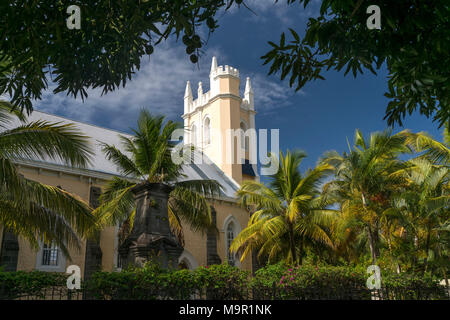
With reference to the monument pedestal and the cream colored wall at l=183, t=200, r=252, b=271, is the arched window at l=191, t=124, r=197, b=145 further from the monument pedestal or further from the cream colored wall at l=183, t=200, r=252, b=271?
the monument pedestal

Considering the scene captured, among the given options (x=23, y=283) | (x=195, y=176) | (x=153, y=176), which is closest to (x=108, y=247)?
(x=195, y=176)

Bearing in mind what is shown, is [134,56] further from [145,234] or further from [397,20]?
[145,234]

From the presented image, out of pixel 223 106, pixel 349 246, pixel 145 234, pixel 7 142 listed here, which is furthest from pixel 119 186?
pixel 223 106

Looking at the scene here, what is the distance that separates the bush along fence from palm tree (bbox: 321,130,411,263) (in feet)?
9.11

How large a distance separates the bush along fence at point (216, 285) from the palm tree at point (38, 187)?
1.61m

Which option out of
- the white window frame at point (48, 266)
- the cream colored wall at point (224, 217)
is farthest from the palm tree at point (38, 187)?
the cream colored wall at point (224, 217)

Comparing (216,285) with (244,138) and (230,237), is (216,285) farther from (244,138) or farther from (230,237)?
(244,138)

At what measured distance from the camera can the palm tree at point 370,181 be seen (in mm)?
16172

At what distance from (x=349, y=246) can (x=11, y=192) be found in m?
18.0

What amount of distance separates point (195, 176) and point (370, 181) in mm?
14200

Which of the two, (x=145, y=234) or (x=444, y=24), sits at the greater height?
(x=444, y=24)

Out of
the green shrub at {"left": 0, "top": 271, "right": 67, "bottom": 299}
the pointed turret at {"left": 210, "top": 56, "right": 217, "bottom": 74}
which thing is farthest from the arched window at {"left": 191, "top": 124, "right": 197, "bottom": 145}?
the green shrub at {"left": 0, "top": 271, "right": 67, "bottom": 299}

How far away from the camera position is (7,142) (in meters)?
9.06

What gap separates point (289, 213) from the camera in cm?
2019
